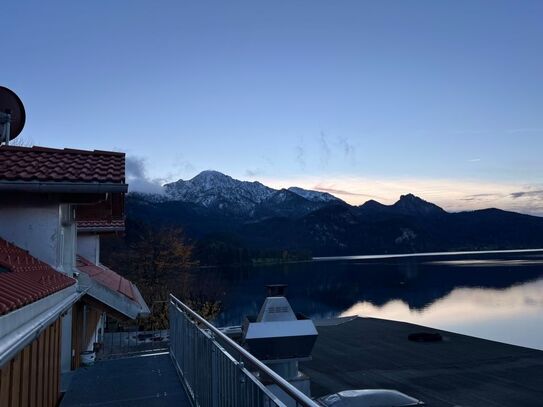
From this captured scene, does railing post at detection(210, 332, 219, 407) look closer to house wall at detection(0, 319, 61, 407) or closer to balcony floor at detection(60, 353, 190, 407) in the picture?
house wall at detection(0, 319, 61, 407)

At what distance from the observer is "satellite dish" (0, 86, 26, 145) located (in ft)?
27.6

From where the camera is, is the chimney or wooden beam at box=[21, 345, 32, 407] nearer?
wooden beam at box=[21, 345, 32, 407]

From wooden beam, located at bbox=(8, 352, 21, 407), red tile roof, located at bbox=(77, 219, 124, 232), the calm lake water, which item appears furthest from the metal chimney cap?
the calm lake water

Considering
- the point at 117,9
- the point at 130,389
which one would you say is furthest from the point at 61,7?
the point at 130,389

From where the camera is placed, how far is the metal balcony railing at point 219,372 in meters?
2.79

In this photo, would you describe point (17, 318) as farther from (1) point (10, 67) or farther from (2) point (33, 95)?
(2) point (33, 95)

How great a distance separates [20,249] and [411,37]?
2614cm

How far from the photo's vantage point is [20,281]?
3660mm

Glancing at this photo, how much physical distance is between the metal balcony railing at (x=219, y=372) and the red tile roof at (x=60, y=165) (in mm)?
2209

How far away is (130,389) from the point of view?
6.87 meters

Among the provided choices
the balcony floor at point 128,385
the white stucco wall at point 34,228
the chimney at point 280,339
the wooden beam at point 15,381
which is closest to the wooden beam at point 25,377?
the wooden beam at point 15,381

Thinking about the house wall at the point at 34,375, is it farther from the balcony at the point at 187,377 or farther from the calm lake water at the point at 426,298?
the calm lake water at the point at 426,298

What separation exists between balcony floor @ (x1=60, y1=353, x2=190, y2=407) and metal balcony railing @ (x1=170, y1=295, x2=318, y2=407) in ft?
0.81

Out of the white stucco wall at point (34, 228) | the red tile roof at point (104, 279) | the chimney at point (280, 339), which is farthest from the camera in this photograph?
the red tile roof at point (104, 279)
